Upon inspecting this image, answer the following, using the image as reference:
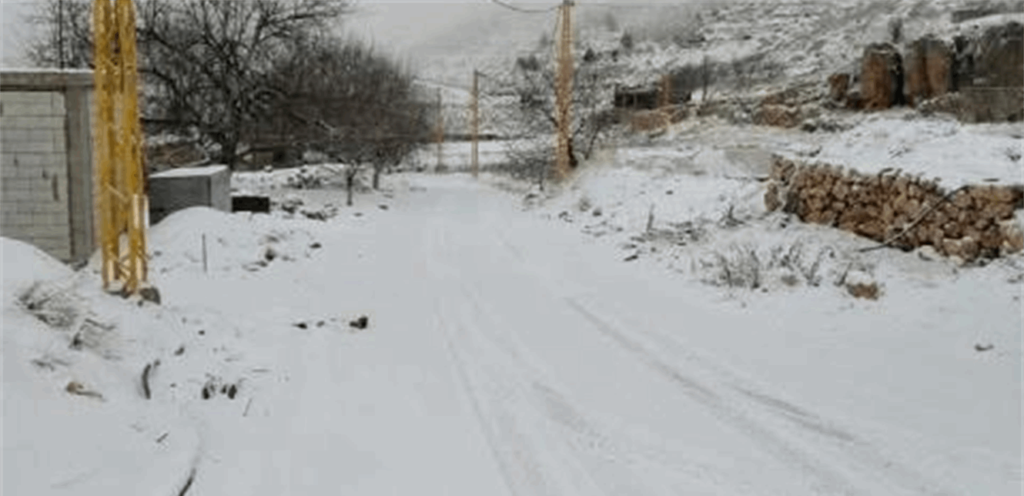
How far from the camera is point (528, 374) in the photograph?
32.3 ft

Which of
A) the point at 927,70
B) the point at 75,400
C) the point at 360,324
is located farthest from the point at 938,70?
the point at 75,400

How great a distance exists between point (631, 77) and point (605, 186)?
4424 centimetres

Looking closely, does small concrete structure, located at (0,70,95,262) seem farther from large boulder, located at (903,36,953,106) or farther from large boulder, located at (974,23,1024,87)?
large boulder, located at (903,36,953,106)

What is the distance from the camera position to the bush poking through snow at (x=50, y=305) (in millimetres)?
8773

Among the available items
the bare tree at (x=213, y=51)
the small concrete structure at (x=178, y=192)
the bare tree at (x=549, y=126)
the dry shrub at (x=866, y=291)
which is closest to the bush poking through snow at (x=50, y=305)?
the dry shrub at (x=866, y=291)

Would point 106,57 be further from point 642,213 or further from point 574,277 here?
point 642,213

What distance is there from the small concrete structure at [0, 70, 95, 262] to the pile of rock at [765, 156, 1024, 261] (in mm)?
10507

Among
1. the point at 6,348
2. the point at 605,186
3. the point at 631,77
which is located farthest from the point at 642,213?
the point at 631,77

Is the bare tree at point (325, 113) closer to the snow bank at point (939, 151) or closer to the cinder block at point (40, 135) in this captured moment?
the cinder block at point (40, 135)

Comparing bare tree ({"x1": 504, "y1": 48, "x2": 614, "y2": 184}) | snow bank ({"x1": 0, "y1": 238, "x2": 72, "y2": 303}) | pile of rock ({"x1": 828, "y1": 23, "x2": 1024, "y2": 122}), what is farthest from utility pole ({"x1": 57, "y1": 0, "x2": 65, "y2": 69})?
snow bank ({"x1": 0, "y1": 238, "x2": 72, "y2": 303})

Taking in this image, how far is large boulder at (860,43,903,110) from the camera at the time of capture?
30.7 meters

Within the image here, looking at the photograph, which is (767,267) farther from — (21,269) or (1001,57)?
(1001,57)

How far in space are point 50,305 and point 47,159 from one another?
7.68 metres

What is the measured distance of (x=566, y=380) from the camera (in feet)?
31.6
